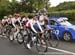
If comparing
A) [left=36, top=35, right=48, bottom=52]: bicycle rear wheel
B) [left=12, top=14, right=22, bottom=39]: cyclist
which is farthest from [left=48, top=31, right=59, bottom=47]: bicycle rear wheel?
[left=12, top=14, right=22, bottom=39]: cyclist

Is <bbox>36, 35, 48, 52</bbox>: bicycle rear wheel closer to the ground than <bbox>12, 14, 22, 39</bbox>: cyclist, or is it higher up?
closer to the ground

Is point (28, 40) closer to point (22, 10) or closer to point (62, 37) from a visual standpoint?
point (62, 37)

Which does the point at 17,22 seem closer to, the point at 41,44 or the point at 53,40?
the point at 53,40

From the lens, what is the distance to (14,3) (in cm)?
4738

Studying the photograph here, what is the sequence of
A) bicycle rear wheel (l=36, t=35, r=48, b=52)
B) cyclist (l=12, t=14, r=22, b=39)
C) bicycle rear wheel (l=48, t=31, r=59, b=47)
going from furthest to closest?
1. cyclist (l=12, t=14, r=22, b=39)
2. bicycle rear wheel (l=48, t=31, r=59, b=47)
3. bicycle rear wheel (l=36, t=35, r=48, b=52)

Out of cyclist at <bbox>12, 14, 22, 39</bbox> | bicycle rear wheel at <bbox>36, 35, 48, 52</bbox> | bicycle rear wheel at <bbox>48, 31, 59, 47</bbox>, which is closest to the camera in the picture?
bicycle rear wheel at <bbox>36, 35, 48, 52</bbox>

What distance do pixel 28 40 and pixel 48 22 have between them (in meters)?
5.19

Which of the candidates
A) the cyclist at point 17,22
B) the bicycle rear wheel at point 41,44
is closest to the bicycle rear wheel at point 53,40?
the bicycle rear wheel at point 41,44

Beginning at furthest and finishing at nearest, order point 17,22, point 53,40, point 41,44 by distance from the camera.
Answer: point 17,22 → point 53,40 → point 41,44

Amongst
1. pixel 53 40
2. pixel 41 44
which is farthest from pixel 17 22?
pixel 41 44

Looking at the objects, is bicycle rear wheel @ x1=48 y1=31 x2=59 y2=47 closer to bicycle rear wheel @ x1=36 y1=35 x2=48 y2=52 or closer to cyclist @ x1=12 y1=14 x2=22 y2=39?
bicycle rear wheel @ x1=36 y1=35 x2=48 y2=52

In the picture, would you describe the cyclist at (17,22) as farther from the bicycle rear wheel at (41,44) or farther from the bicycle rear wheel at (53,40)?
the bicycle rear wheel at (41,44)

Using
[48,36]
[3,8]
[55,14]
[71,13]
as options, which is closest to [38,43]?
[48,36]

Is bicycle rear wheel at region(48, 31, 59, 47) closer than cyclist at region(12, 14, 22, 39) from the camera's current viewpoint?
Yes
